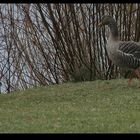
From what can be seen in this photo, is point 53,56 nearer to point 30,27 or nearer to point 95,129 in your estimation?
point 30,27

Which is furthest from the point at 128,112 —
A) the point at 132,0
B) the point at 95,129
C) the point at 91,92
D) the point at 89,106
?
the point at 132,0

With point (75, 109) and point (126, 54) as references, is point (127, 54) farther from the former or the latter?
point (75, 109)

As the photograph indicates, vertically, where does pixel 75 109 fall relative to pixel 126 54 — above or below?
above

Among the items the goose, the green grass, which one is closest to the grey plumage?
the goose

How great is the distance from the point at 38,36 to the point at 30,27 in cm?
38

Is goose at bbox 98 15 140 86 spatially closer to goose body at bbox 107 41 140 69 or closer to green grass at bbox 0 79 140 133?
goose body at bbox 107 41 140 69

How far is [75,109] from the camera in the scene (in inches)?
313

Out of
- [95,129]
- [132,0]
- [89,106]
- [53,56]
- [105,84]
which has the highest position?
[132,0]

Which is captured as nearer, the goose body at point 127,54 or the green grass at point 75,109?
the green grass at point 75,109

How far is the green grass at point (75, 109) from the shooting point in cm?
609

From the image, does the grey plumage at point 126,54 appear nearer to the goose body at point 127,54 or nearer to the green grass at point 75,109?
the goose body at point 127,54

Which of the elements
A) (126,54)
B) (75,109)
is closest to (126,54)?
(126,54)

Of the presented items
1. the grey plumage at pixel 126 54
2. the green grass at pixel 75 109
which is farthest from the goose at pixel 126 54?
the green grass at pixel 75 109

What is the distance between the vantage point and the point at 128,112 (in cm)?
739
